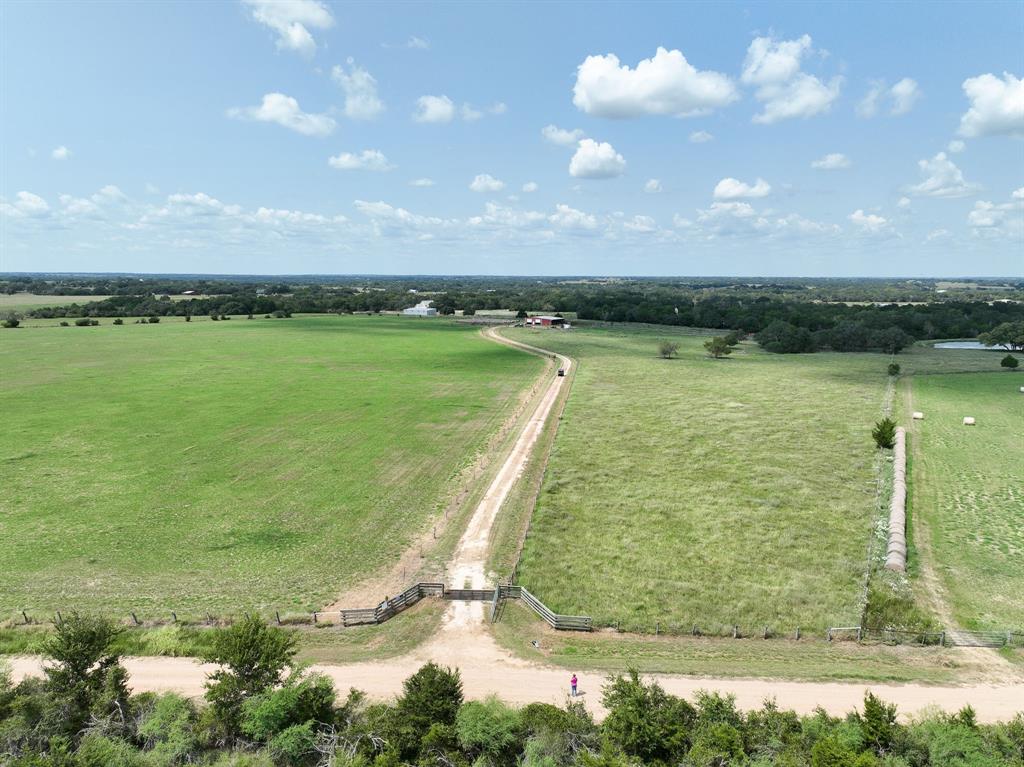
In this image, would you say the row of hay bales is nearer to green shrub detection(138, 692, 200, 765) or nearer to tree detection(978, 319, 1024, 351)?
green shrub detection(138, 692, 200, 765)

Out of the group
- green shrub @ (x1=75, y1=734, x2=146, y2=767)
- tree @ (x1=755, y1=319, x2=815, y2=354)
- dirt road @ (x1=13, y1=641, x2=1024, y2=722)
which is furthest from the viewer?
tree @ (x1=755, y1=319, x2=815, y2=354)

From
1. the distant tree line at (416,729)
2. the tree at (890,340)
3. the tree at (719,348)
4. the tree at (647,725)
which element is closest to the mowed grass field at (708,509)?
the tree at (647,725)

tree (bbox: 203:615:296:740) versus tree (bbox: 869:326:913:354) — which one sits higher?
tree (bbox: 869:326:913:354)

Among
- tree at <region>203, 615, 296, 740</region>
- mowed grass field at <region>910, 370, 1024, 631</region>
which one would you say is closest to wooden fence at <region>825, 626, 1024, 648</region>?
mowed grass field at <region>910, 370, 1024, 631</region>

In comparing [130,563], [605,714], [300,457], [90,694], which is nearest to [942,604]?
[605,714]

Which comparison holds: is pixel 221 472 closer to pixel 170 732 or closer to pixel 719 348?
pixel 170 732

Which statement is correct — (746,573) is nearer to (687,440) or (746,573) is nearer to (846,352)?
(687,440)

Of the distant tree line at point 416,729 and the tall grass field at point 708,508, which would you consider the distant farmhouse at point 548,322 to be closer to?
the tall grass field at point 708,508
